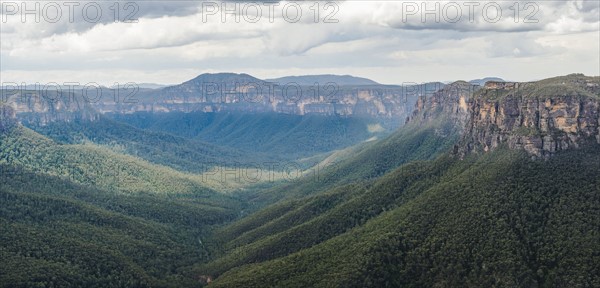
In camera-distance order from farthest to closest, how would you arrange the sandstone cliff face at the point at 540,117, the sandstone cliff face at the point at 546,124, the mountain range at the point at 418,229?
the sandstone cliff face at the point at 540,117 < the sandstone cliff face at the point at 546,124 < the mountain range at the point at 418,229

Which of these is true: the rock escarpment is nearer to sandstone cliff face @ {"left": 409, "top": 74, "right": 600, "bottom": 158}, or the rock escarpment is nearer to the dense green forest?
sandstone cliff face @ {"left": 409, "top": 74, "right": 600, "bottom": 158}

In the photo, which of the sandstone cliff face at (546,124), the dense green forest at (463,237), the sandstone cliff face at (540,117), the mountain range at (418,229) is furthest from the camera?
the sandstone cliff face at (540,117)

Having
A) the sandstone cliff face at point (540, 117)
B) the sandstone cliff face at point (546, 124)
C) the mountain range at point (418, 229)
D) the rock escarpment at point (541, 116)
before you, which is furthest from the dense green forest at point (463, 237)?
the sandstone cliff face at point (540, 117)

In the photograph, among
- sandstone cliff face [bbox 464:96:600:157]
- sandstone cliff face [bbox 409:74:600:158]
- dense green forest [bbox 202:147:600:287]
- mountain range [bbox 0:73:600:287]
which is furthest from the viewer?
sandstone cliff face [bbox 409:74:600:158]

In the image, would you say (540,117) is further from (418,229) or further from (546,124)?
(418,229)

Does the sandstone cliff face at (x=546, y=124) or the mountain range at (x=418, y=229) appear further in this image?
the sandstone cliff face at (x=546, y=124)

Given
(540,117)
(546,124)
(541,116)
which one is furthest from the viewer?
(540,117)

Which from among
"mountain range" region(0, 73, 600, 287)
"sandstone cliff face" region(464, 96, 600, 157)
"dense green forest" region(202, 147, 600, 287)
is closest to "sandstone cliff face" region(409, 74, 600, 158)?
"sandstone cliff face" region(464, 96, 600, 157)

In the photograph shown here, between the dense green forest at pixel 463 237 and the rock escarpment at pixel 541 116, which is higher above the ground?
the rock escarpment at pixel 541 116

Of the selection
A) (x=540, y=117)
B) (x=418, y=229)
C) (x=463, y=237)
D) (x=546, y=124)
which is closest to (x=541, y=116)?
(x=540, y=117)

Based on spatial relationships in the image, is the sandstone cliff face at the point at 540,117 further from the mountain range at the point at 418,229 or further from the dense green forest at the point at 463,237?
the dense green forest at the point at 463,237

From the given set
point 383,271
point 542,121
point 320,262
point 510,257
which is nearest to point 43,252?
point 320,262

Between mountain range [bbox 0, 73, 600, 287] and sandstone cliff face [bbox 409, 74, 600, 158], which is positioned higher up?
sandstone cliff face [bbox 409, 74, 600, 158]
